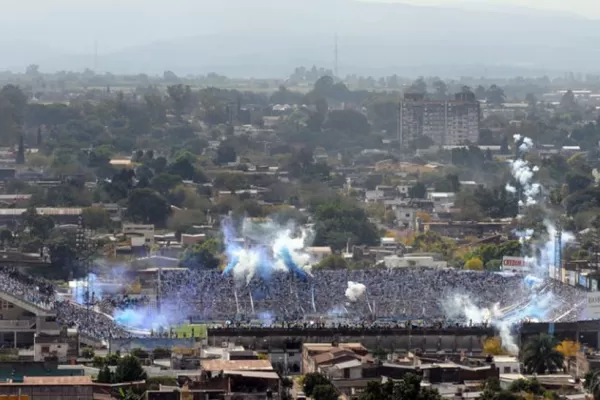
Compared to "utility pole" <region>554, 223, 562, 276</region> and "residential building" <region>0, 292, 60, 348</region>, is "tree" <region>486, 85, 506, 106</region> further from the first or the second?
"residential building" <region>0, 292, 60, 348</region>

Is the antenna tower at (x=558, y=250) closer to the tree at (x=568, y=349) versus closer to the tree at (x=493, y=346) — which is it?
the tree at (x=493, y=346)

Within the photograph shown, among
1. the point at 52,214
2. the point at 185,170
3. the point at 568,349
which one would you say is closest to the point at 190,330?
the point at 568,349

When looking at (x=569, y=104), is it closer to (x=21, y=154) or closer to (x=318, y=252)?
(x=21, y=154)

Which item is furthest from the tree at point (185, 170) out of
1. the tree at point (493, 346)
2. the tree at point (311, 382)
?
the tree at point (311, 382)

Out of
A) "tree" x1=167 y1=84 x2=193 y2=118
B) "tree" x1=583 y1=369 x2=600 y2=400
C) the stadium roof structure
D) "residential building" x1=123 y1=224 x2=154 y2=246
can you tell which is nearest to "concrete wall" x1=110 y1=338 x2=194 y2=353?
the stadium roof structure

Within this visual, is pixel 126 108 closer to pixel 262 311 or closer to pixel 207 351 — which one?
pixel 262 311
